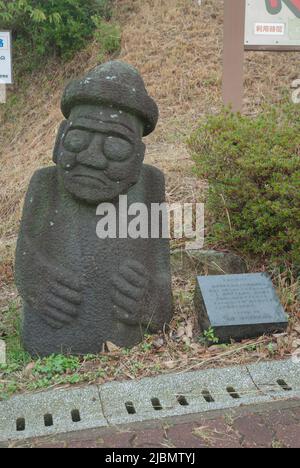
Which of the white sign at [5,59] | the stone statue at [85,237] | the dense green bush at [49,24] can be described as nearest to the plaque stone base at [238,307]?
the stone statue at [85,237]

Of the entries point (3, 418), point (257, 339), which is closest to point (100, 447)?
point (3, 418)

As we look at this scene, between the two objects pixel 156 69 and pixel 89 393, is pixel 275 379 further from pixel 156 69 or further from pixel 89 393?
pixel 156 69

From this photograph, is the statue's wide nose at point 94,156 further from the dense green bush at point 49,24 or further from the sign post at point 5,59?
the dense green bush at point 49,24

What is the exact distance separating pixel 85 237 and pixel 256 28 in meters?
3.00

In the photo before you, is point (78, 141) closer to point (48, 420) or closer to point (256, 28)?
point (48, 420)

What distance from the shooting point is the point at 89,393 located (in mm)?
2654

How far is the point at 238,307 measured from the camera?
3.20 meters

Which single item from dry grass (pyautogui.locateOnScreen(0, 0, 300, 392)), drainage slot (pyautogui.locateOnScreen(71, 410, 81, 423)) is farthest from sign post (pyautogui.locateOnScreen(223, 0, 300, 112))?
drainage slot (pyautogui.locateOnScreen(71, 410, 81, 423))

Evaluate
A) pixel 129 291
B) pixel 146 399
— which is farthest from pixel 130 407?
pixel 129 291

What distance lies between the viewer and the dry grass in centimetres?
560

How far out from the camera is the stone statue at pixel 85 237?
2.92m

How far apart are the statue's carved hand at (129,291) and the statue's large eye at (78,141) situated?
2.24 ft

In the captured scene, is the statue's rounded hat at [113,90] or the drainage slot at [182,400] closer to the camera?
the drainage slot at [182,400]

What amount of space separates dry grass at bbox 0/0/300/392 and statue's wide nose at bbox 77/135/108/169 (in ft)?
5.78
